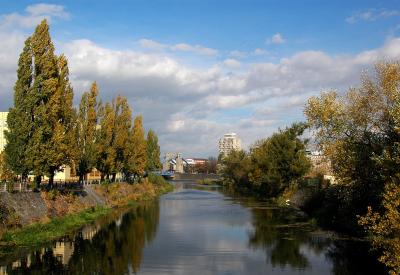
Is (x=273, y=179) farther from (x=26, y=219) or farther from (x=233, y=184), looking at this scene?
(x=233, y=184)

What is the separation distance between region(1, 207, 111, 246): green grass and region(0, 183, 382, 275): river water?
88 centimetres

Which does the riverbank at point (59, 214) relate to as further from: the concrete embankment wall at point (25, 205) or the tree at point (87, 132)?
the tree at point (87, 132)

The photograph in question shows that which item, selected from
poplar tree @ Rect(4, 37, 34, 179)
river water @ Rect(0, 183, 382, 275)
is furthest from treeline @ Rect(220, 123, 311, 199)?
poplar tree @ Rect(4, 37, 34, 179)

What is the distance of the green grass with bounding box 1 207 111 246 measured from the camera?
2849 centimetres

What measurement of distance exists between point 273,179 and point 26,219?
44914mm

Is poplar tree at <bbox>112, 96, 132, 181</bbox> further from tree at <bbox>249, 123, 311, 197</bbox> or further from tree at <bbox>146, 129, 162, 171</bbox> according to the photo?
tree at <bbox>146, 129, 162, 171</bbox>

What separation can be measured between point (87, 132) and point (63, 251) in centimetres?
3038

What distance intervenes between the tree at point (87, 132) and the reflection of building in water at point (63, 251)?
23.0 m

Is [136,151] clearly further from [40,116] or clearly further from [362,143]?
[362,143]

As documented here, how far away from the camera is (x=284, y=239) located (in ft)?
110

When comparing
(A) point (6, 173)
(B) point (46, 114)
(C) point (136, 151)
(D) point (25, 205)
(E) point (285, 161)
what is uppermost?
(B) point (46, 114)

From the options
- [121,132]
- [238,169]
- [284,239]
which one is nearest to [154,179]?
[238,169]

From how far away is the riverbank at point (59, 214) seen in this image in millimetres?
29156

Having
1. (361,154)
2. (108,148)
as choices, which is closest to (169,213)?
(108,148)
